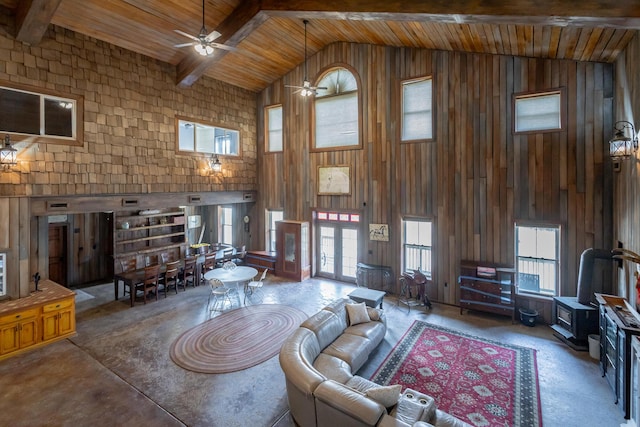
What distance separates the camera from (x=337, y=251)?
9.72 meters

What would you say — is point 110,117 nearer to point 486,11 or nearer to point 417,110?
point 417,110

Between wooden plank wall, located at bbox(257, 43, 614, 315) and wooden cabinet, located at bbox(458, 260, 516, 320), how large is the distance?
33cm

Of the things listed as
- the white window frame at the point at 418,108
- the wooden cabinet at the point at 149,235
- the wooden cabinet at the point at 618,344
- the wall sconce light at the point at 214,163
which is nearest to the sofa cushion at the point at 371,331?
the wooden cabinet at the point at 618,344

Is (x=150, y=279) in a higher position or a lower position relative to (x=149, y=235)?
lower

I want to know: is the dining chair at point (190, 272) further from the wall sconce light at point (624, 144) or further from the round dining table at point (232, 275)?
the wall sconce light at point (624, 144)

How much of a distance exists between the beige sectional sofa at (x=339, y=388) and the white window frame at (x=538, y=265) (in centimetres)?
392

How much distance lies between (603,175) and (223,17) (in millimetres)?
8519

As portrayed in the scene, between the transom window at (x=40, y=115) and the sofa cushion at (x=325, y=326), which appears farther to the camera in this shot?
the transom window at (x=40, y=115)

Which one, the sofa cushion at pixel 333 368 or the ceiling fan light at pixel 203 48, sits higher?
the ceiling fan light at pixel 203 48

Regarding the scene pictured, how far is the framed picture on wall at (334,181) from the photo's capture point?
9211mm

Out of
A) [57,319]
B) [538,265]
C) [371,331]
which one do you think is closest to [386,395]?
[371,331]

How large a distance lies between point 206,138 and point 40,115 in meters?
3.93

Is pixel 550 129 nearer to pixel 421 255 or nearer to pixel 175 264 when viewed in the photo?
pixel 421 255

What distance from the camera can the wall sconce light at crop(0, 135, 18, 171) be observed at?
5.59 meters
